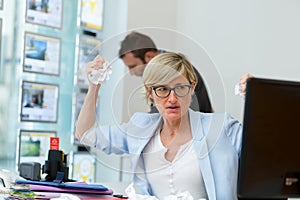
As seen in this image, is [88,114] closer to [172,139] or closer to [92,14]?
[172,139]

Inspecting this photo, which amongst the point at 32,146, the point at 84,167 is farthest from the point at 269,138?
the point at 84,167

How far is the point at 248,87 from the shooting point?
3.98 feet

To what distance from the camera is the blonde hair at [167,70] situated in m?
1.67

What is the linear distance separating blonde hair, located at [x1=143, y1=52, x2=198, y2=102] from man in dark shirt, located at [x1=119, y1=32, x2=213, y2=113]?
0.04 m

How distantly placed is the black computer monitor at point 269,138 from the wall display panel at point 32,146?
210cm

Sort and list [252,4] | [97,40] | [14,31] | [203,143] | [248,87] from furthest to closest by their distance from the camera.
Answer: [97,40] → [252,4] → [14,31] → [203,143] → [248,87]

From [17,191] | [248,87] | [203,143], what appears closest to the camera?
[248,87]

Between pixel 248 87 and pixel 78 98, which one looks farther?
pixel 78 98

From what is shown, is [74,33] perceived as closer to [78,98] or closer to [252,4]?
[78,98]

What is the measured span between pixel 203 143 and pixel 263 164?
0.51 m

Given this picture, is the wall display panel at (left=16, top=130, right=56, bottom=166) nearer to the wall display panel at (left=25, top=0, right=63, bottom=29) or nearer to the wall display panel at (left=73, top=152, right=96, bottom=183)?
the wall display panel at (left=73, top=152, right=96, bottom=183)

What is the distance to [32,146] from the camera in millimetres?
3168

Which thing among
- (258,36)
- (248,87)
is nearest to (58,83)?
(258,36)

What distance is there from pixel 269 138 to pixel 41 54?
7.36ft
